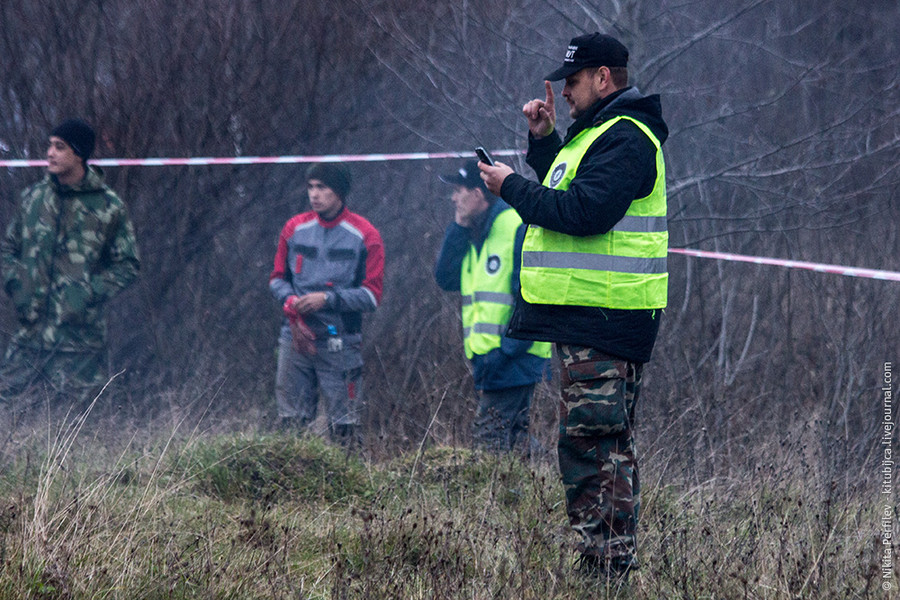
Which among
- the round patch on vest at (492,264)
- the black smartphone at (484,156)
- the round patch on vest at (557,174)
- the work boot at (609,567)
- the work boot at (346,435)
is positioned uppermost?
the black smartphone at (484,156)

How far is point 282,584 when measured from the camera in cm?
330

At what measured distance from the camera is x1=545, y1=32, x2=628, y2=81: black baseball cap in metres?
3.59

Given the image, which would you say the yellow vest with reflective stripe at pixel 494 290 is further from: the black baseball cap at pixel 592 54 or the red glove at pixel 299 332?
the black baseball cap at pixel 592 54

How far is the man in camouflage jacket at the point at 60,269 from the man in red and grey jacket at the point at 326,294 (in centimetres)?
109

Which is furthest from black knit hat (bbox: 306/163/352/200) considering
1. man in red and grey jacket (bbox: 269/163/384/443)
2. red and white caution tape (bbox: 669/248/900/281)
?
red and white caution tape (bbox: 669/248/900/281)

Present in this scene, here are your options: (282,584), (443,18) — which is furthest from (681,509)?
(443,18)

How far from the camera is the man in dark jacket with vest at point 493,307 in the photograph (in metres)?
5.66

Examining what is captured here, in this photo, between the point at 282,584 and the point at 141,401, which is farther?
the point at 141,401

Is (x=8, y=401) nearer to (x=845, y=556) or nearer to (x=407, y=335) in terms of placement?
(x=407, y=335)

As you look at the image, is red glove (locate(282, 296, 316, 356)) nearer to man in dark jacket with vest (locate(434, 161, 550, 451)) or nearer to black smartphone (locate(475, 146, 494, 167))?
man in dark jacket with vest (locate(434, 161, 550, 451))

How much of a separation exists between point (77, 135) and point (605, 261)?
12.8 feet

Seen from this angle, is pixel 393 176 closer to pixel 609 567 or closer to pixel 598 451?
pixel 598 451

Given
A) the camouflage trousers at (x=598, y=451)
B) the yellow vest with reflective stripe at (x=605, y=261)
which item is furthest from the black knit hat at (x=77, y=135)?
the camouflage trousers at (x=598, y=451)

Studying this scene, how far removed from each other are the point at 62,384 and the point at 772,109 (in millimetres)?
6994
